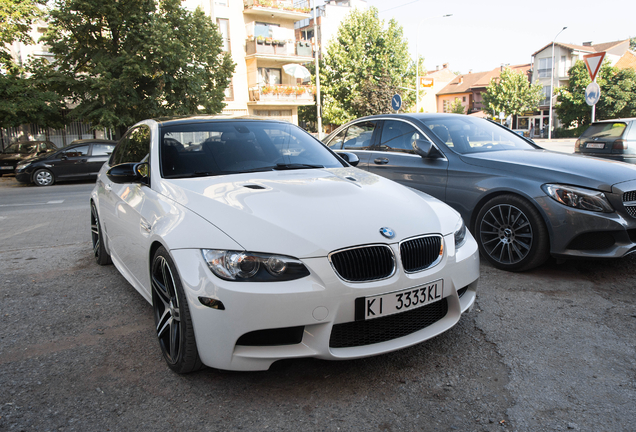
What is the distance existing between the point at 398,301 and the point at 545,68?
230 ft

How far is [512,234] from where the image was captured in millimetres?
4570

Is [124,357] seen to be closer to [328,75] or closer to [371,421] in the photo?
[371,421]

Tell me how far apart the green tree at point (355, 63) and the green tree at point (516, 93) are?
80.3 ft

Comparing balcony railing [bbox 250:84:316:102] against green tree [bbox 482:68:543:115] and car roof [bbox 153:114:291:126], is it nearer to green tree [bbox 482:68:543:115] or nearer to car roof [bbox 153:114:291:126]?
car roof [bbox 153:114:291:126]

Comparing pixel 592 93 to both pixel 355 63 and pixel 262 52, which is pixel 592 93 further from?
pixel 355 63

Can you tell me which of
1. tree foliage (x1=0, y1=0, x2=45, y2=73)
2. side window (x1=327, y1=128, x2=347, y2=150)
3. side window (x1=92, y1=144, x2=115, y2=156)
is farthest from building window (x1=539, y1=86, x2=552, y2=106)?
side window (x1=327, y1=128, x2=347, y2=150)

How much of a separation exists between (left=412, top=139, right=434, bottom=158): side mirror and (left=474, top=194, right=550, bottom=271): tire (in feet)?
3.00

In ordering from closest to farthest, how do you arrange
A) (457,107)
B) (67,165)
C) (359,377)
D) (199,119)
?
(359,377) < (199,119) < (67,165) < (457,107)

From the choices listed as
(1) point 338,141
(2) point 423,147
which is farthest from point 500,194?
(1) point 338,141

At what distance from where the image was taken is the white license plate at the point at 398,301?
248 cm

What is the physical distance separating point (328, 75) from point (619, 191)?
3717 cm

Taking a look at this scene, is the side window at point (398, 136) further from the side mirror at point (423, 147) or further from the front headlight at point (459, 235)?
the front headlight at point (459, 235)

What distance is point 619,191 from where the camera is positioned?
163 inches

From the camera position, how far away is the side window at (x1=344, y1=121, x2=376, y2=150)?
6430 mm
